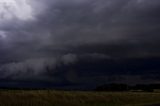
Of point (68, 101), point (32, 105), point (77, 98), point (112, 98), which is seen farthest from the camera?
point (112, 98)

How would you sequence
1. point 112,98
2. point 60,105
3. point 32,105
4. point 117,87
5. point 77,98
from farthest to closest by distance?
point 117,87 < point 112,98 < point 77,98 < point 60,105 < point 32,105

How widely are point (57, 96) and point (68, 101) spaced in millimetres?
4501

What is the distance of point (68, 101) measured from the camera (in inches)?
2432

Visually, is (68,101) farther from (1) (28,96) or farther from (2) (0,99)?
(2) (0,99)

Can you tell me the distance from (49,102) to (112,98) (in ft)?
67.7

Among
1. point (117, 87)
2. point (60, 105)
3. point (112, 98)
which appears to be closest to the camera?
point (60, 105)

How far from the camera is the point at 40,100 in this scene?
2271 inches

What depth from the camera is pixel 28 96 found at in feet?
195

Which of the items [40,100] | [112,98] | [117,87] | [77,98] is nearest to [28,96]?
[40,100]

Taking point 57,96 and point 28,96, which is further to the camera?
point 57,96

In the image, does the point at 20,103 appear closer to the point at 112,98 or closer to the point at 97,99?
the point at 97,99

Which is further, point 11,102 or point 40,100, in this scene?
point 40,100

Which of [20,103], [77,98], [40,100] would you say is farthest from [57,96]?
[20,103]

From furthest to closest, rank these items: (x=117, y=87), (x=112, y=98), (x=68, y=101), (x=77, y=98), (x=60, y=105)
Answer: (x=117, y=87), (x=112, y=98), (x=77, y=98), (x=68, y=101), (x=60, y=105)
